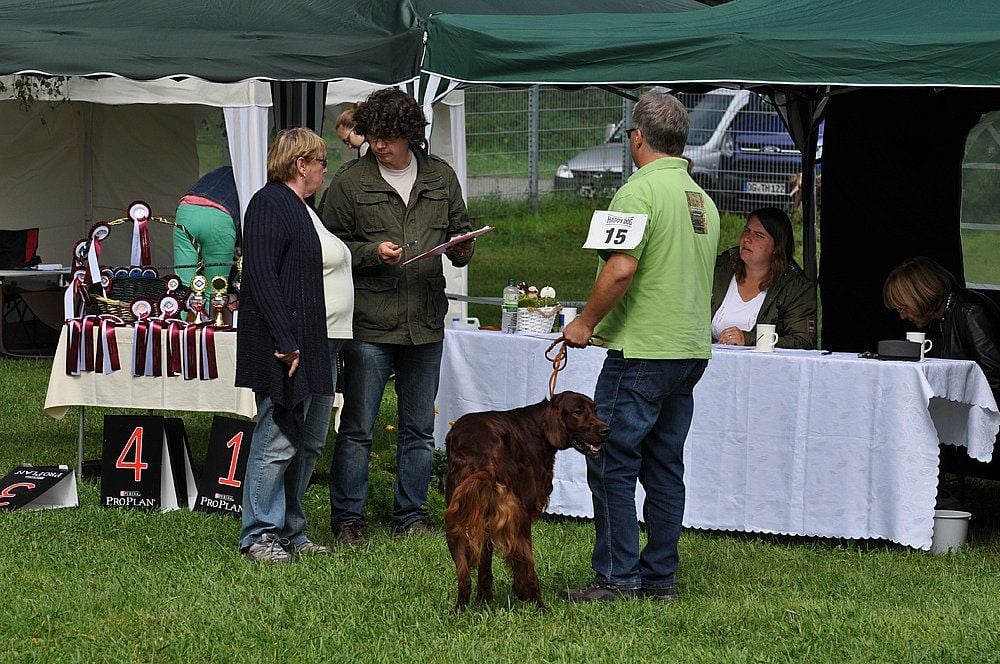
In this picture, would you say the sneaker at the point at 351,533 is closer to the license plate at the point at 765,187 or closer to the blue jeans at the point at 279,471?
the blue jeans at the point at 279,471

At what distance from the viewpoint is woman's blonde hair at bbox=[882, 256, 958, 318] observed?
18.9 feet

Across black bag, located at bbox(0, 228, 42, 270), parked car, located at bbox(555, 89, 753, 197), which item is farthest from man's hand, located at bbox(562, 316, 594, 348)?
parked car, located at bbox(555, 89, 753, 197)

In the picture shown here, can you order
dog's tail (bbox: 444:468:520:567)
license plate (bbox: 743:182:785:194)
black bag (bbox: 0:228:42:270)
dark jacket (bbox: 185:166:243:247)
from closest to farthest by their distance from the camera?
dog's tail (bbox: 444:468:520:567), dark jacket (bbox: 185:166:243:247), black bag (bbox: 0:228:42:270), license plate (bbox: 743:182:785:194)

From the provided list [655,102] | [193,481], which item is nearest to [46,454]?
[193,481]

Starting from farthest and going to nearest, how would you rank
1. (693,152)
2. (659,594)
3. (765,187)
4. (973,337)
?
(693,152)
(765,187)
(973,337)
(659,594)

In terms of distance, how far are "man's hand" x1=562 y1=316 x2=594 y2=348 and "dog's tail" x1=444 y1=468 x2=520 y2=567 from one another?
0.53 metres

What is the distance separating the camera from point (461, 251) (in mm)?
5234

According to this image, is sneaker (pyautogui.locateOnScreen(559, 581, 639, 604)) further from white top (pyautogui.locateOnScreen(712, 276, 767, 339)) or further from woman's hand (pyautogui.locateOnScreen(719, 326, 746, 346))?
white top (pyautogui.locateOnScreen(712, 276, 767, 339))

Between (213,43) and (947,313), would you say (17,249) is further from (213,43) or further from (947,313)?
(947,313)

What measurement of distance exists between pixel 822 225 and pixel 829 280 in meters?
0.32

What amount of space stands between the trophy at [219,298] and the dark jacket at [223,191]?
143 cm

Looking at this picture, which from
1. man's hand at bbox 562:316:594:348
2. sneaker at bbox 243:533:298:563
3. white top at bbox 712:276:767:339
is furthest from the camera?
white top at bbox 712:276:767:339

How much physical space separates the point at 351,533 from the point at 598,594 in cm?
132

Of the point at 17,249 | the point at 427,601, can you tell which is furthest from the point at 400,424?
the point at 17,249
